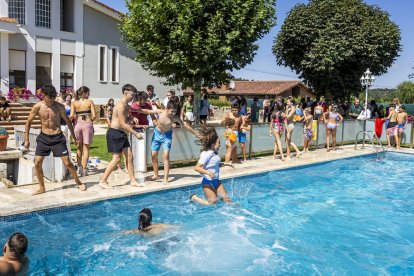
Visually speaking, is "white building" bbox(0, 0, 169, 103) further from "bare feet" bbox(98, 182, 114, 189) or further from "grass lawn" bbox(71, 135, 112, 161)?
"bare feet" bbox(98, 182, 114, 189)

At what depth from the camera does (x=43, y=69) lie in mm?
22984

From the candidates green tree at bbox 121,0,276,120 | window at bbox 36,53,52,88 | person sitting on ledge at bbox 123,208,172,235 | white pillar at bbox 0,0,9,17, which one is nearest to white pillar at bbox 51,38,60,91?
window at bbox 36,53,52,88

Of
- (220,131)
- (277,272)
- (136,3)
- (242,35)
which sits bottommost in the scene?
(277,272)

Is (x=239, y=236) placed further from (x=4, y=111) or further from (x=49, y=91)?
(x=4, y=111)

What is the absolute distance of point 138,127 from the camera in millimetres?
9797

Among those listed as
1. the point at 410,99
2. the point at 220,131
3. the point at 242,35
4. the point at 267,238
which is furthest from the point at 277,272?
the point at 410,99

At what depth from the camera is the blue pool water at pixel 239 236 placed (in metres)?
5.87

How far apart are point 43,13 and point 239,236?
20130 mm

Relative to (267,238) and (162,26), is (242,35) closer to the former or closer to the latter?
(162,26)

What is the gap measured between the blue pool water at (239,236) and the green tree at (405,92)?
204 ft

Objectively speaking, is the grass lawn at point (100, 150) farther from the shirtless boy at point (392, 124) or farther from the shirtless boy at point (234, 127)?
the shirtless boy at point (392, 124)

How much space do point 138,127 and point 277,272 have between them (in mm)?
5211

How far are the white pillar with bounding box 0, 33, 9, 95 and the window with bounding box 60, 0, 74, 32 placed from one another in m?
3.89

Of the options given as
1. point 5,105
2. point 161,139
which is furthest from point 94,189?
point 5,105
